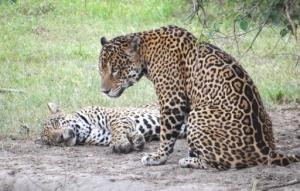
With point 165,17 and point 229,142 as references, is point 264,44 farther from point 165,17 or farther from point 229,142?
point 229,142

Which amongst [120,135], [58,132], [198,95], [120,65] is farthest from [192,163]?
[58,132]

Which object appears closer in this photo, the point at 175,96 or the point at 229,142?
the point at 229,142

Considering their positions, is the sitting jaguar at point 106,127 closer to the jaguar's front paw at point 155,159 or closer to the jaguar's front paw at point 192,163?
the jaguar's front paw at point 155,159

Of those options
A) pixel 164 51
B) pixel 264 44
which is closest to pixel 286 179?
pixel 164 51

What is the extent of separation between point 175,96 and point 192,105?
0.65ft

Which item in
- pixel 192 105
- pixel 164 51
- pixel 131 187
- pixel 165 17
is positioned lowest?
pixel 131 187

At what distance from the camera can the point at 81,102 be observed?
450 inches

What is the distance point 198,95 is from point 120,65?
103 centimetres

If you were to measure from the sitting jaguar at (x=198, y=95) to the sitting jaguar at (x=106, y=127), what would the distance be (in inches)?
32.6

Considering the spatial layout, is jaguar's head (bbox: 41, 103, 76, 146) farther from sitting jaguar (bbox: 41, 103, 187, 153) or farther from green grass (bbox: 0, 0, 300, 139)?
green grass (bbox: 0, 0, 300, 139)

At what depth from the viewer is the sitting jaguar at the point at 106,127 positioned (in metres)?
9.19

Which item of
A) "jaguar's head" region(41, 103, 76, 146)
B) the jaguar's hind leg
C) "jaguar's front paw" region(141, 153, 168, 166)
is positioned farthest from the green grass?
"jaguar's front paw" region(141, 153, 168, 166)

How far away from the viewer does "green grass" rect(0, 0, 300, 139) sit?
37.2 ft

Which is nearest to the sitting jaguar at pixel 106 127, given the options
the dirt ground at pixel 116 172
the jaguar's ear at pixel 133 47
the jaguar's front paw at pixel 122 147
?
the jaguar's front paw at pixel 122 147
